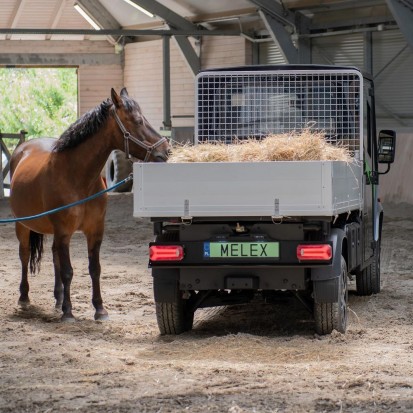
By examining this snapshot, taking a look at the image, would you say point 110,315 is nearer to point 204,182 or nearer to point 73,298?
point 73,298

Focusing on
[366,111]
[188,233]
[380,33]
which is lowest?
[188,233]

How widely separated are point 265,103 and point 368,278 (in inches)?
80.2

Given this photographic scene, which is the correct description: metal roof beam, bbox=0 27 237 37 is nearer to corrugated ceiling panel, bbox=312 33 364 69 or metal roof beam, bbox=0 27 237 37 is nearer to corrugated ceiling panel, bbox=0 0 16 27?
corrugated ceiling panel, bbox=312 33 364 69

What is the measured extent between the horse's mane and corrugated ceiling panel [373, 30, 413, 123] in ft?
37.1

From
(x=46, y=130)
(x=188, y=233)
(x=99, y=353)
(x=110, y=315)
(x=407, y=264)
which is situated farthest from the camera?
(x=46, y=130)

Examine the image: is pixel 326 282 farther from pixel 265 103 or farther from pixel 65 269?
pixel 65 269

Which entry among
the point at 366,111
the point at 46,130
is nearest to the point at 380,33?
the point at 366,111

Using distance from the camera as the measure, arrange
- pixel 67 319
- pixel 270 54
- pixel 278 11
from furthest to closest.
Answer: pixel 270 54 < pixel 278 11 < pixel 67 319

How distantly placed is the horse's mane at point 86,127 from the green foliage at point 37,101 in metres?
33.2

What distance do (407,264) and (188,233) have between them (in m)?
5.75

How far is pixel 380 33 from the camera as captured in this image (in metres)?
19.7

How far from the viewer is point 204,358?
23.1 feet

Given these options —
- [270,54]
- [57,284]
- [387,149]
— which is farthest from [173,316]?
[270,54]

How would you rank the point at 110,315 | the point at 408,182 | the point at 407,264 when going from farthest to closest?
the point at 408,182
the point at 407,264
the point at 110,315
